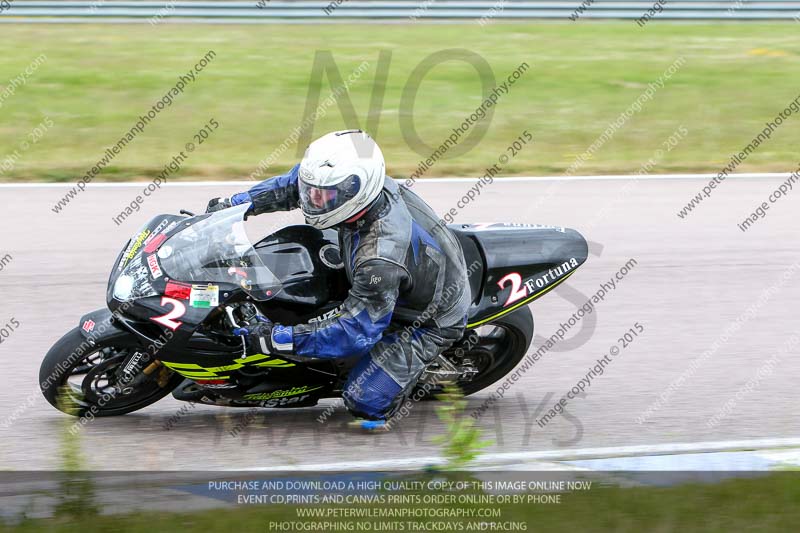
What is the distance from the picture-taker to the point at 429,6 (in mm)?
17938

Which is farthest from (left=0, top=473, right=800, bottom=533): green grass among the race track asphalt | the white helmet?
the white helmet

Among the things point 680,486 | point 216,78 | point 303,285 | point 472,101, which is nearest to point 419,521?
point 680,486

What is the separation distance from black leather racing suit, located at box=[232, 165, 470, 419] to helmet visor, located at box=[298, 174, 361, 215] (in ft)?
0.58

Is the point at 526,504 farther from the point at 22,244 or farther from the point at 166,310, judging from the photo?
the point at 22,244

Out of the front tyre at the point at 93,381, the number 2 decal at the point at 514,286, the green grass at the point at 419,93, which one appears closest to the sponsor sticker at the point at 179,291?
the front tyre at the point at 93,381

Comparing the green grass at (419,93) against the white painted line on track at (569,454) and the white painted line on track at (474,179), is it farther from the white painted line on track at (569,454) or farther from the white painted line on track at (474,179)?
the white painted line on track at (569,454)

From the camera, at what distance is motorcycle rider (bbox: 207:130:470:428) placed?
525cm

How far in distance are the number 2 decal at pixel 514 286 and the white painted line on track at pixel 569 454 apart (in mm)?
896

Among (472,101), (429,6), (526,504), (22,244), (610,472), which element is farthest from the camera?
(429,6)

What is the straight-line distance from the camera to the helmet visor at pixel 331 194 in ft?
17.0

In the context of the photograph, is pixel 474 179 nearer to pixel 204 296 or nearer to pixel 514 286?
pixel 514 286

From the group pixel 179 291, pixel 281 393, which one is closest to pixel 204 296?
pixel 179 291

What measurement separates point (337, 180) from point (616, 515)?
208 centimetres

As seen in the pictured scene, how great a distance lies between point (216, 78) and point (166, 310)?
32.3 feet
